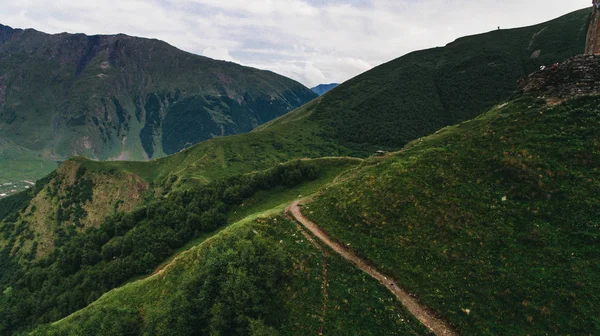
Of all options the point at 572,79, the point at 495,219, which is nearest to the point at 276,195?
the point at 495,219

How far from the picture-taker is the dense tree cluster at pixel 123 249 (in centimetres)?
7828

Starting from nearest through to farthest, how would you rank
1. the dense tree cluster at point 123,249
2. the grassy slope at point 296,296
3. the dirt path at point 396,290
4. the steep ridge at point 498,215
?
the steep ridge at point 498,215 < the dirt path at point 396,290 < the grassy slope at point 296,296 < the dense tree cluster at point 123,249

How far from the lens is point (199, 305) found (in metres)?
41.2

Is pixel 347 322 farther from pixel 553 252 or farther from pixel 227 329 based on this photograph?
pixel 553 252

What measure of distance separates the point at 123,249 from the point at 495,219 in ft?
300

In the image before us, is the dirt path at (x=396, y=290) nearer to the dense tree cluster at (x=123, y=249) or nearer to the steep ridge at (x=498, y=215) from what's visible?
the steep ridge at (x=498, y=215)

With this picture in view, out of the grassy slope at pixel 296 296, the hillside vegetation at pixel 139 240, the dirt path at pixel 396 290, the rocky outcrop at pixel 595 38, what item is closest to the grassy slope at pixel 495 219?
the dirt path at pixel 396 290

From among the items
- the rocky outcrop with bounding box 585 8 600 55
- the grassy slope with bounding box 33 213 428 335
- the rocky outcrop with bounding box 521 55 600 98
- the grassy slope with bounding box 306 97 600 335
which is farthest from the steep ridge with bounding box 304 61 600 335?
the rocky outcrop with bounding box 585 8 600 55

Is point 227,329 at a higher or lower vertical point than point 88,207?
lower

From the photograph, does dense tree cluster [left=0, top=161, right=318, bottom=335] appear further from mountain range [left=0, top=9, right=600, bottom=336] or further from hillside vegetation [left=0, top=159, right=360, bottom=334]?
mountain range [left=0, top=9, right=600, bottom=336]

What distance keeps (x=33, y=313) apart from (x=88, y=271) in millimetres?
18628

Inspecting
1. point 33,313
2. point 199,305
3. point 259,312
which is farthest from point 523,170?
point 33,313

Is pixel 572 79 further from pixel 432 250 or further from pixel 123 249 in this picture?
pixel 123 249

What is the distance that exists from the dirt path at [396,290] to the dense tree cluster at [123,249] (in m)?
38.4
